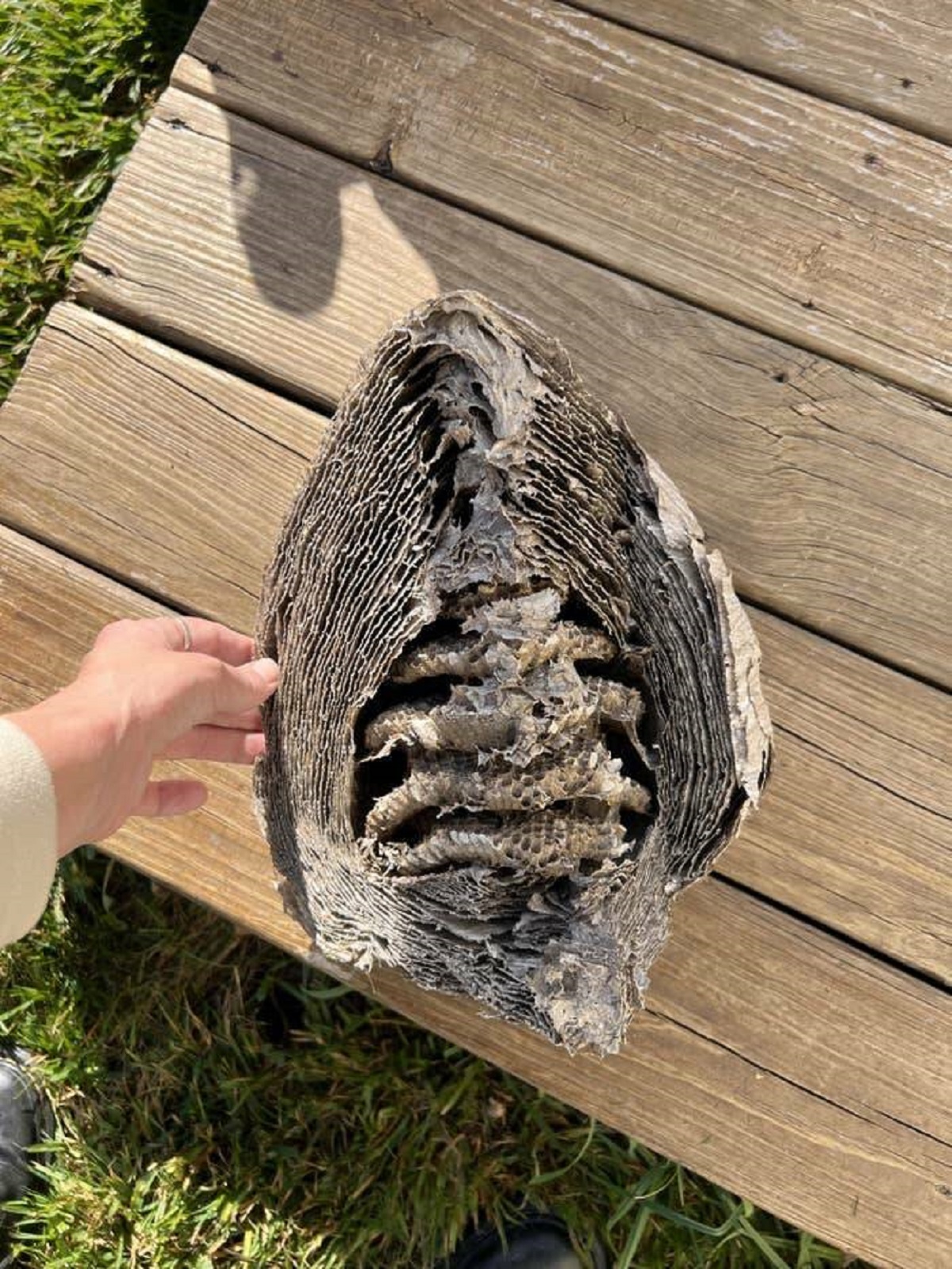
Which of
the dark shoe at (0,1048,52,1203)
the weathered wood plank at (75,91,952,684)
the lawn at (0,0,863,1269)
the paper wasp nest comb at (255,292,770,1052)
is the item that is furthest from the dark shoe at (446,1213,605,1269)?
the weathered wood plank at (75,91,952,684)

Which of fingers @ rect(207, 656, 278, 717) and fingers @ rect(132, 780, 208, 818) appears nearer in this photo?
fingers @ rect(207, 656, 278, 717)

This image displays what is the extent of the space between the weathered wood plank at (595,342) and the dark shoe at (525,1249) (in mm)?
1265

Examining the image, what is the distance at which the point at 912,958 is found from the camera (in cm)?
182

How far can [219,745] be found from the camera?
1.72 meters

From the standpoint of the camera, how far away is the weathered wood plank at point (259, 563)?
183 cm

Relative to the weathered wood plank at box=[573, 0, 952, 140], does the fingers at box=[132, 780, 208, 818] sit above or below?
below

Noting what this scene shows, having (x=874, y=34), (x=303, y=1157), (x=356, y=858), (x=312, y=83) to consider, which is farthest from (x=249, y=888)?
(x=874, y=34)

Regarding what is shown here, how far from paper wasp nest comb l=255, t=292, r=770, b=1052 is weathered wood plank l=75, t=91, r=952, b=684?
48 cm

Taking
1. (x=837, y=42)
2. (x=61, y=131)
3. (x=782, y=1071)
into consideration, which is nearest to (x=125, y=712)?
(x=782, y=1071)

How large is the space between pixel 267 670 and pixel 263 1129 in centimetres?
120

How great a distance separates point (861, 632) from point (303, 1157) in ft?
4.69

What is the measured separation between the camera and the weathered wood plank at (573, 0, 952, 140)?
1865 millimetres

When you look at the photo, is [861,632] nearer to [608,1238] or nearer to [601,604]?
[601,604]

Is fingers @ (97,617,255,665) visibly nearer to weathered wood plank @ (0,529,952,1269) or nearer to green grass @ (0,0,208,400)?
weathered wood plank @ (0,529,952,1269)
